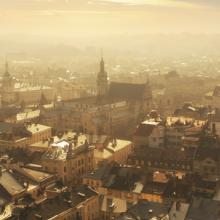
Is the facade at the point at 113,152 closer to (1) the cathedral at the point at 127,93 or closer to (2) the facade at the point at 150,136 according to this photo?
(2) the facade at the point at 150,136

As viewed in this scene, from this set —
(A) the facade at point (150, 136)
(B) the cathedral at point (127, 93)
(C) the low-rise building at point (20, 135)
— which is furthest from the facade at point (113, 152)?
(B) the cathedral at point (127, 93)

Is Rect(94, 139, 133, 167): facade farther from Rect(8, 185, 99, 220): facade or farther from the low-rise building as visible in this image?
Rect(8, 185, 99, 220): facade

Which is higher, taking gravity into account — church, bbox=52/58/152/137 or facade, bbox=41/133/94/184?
facade, bbox=41/133/94/184

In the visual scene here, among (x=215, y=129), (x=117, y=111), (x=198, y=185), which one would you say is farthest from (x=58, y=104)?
(x=198, y=185)

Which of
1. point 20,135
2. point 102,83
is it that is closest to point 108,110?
point 102,83

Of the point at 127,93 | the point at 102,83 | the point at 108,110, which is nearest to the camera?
the point at 108,110

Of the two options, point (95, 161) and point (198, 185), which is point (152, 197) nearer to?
point (198, 185)

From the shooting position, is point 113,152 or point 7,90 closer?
point 113,152

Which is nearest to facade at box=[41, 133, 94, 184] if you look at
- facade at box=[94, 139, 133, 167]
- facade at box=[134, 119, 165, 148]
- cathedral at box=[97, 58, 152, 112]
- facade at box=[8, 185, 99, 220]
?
facade at box=[94, 139, 133, 167]

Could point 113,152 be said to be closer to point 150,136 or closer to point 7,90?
point 150,136

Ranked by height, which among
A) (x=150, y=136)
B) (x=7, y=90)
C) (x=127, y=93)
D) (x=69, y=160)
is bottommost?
(x=7, y=90)

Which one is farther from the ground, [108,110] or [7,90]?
[108,110]
